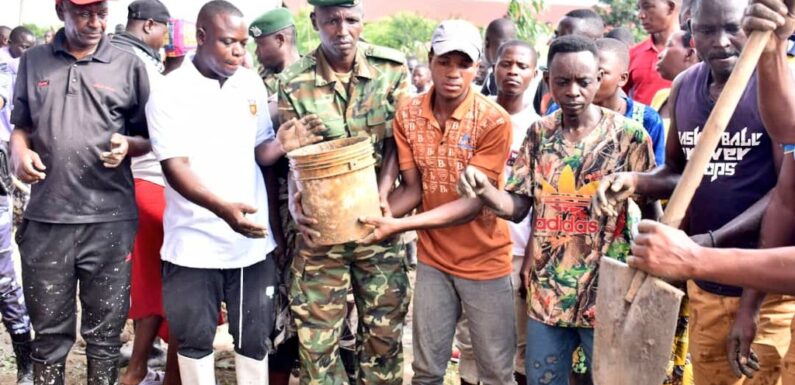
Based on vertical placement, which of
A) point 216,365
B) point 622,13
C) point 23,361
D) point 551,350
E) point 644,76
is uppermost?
point 622,13

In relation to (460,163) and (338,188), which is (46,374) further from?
(460,163)

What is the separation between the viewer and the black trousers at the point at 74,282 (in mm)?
4254

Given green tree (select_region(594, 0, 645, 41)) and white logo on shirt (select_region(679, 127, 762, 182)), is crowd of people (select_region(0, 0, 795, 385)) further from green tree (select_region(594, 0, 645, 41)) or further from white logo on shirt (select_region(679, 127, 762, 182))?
green tree (select_region(594, 0, 645, 41))

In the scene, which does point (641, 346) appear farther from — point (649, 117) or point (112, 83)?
point (112, 83)

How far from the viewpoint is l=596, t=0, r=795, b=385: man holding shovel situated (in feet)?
10.9

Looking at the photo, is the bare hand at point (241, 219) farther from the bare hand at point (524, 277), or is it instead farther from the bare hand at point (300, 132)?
the bare hand at point (524, 277)

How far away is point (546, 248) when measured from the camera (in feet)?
12.5

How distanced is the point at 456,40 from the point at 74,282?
225 cm

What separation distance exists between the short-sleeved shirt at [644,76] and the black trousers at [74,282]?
3.54m

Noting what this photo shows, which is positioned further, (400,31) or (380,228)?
(400,31)

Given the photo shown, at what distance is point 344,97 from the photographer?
14.1 ft

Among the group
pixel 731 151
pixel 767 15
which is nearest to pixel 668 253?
pixel 767 15

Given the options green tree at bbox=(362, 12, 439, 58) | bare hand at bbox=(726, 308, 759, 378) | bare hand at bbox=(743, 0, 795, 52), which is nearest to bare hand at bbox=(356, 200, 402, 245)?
bare hand at bbox=(726, 308, 759, 378)

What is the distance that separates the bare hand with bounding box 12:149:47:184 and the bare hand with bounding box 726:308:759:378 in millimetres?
3133
